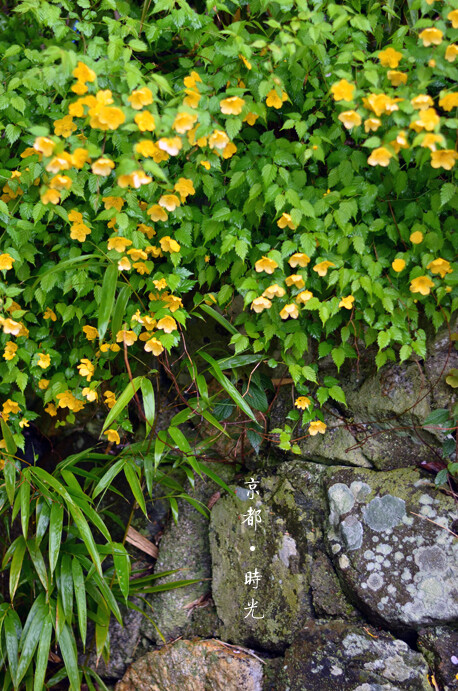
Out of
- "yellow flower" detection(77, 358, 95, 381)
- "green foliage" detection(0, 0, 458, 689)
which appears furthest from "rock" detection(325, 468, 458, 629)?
"yellow flower" detection(77, 358, 95, 381)

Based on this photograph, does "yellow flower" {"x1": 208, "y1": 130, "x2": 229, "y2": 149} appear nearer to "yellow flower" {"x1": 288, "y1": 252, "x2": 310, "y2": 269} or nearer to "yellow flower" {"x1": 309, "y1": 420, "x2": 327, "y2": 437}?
"yellow flower" {"x1": 288, "y1": 252, "x2": 310, "y2": 269}

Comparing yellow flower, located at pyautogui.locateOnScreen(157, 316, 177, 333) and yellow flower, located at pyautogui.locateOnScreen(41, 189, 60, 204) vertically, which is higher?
yellow flower, located at pyautogui.locateOnScreen(41, 189, 60, 204)

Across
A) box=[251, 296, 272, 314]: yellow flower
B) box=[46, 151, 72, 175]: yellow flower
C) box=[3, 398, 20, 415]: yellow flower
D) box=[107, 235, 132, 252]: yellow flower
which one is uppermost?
box=[46, 151, 72, 175]: yellow flower

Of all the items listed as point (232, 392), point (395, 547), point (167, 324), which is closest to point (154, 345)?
point (167, 324)

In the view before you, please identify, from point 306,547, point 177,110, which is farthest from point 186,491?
point 177,110

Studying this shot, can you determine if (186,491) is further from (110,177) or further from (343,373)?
(110,177)

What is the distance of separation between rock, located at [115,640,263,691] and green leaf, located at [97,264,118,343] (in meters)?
1.25

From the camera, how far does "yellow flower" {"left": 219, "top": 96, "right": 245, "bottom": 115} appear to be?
172cm

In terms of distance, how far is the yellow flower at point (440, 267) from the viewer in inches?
71.3

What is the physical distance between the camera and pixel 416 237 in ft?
6.06

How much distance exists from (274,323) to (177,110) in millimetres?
805

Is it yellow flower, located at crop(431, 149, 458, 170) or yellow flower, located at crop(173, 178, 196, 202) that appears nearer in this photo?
yellow flower, located at crop(431, 149, 458, 170)

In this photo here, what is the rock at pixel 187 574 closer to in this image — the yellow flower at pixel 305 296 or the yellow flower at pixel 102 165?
the yellow flower at pixel 305 296

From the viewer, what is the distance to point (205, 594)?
2.32m
